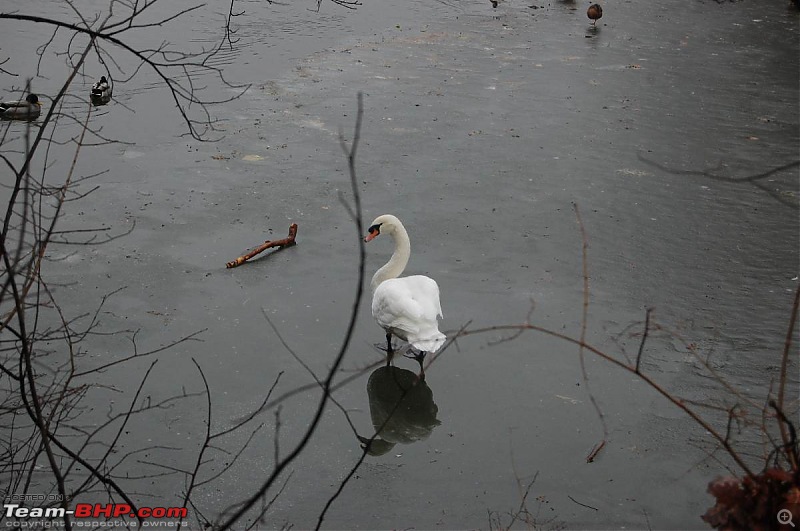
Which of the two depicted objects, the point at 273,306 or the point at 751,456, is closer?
the point at 751,456

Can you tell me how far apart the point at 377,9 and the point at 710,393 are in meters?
13.0

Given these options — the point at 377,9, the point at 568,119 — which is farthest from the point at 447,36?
the point at 568,119

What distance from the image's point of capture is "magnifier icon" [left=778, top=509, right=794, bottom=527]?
2.16 m

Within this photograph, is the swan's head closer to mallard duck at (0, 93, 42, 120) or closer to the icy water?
the icy water

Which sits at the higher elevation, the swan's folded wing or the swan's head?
the swan's head

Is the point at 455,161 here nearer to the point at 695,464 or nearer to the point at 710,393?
the point at 710,393

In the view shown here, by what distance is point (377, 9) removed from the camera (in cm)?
1795

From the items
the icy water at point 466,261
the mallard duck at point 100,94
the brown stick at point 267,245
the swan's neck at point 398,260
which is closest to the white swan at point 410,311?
the swan's neck at point 398,260

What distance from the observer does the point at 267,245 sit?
8.45 metres

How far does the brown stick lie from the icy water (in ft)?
0.30

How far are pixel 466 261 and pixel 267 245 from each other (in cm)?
187

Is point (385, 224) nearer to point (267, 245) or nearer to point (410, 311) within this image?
point (410, 311)

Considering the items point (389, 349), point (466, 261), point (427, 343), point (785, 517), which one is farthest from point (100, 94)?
point (785, 517)

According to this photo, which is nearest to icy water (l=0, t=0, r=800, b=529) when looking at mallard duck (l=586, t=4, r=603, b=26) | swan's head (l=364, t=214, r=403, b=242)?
swan's head (l=364, t=214, r=403, b=242)
